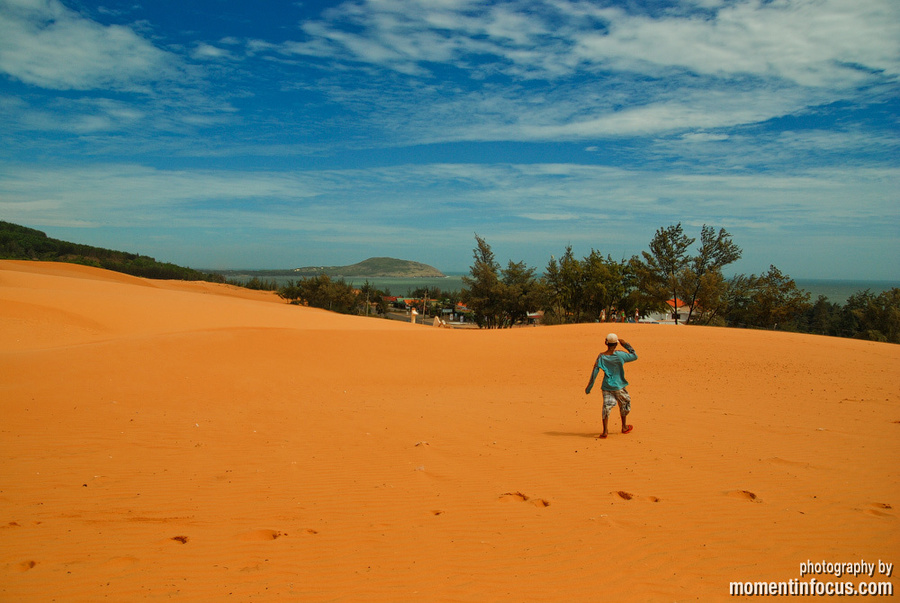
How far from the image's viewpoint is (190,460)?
680cm

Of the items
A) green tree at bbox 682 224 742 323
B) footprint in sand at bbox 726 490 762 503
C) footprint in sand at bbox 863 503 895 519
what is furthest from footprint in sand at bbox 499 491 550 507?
green tree at bbox 682 224 742 323

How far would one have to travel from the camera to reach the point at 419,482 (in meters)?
6.11

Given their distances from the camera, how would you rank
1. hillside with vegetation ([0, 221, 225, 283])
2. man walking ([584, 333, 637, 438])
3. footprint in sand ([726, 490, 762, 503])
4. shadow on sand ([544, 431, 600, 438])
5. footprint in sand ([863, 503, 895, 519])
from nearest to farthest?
footprint in sand ([863, 503, 895, 519])
footprint in sand ([726, 490, 762, 503])
man walking ([584, 333, 637, 438])
shadow on sand ([544, 431, 600, 438])
hillside with vegetation ([0, 221, 225, 283])

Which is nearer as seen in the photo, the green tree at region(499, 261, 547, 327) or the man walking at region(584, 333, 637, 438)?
the man walking at region(584, 333, 637, 438)

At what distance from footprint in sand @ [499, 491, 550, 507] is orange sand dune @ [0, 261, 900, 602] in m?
0.03

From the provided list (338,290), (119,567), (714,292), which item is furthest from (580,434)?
(338,290)

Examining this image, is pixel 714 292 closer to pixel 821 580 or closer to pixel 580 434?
pixel 580 434

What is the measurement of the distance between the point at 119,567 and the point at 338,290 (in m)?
53.6

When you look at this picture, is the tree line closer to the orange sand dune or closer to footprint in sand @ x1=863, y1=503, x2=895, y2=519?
the orange sand dune

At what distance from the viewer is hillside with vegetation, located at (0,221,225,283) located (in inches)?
2990

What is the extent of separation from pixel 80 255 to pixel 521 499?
98.5 meters

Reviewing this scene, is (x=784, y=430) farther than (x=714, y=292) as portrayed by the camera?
No

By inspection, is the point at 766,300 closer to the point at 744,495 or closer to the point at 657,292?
the point at 657,292

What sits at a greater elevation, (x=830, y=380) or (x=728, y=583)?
(x=830, y=380)
